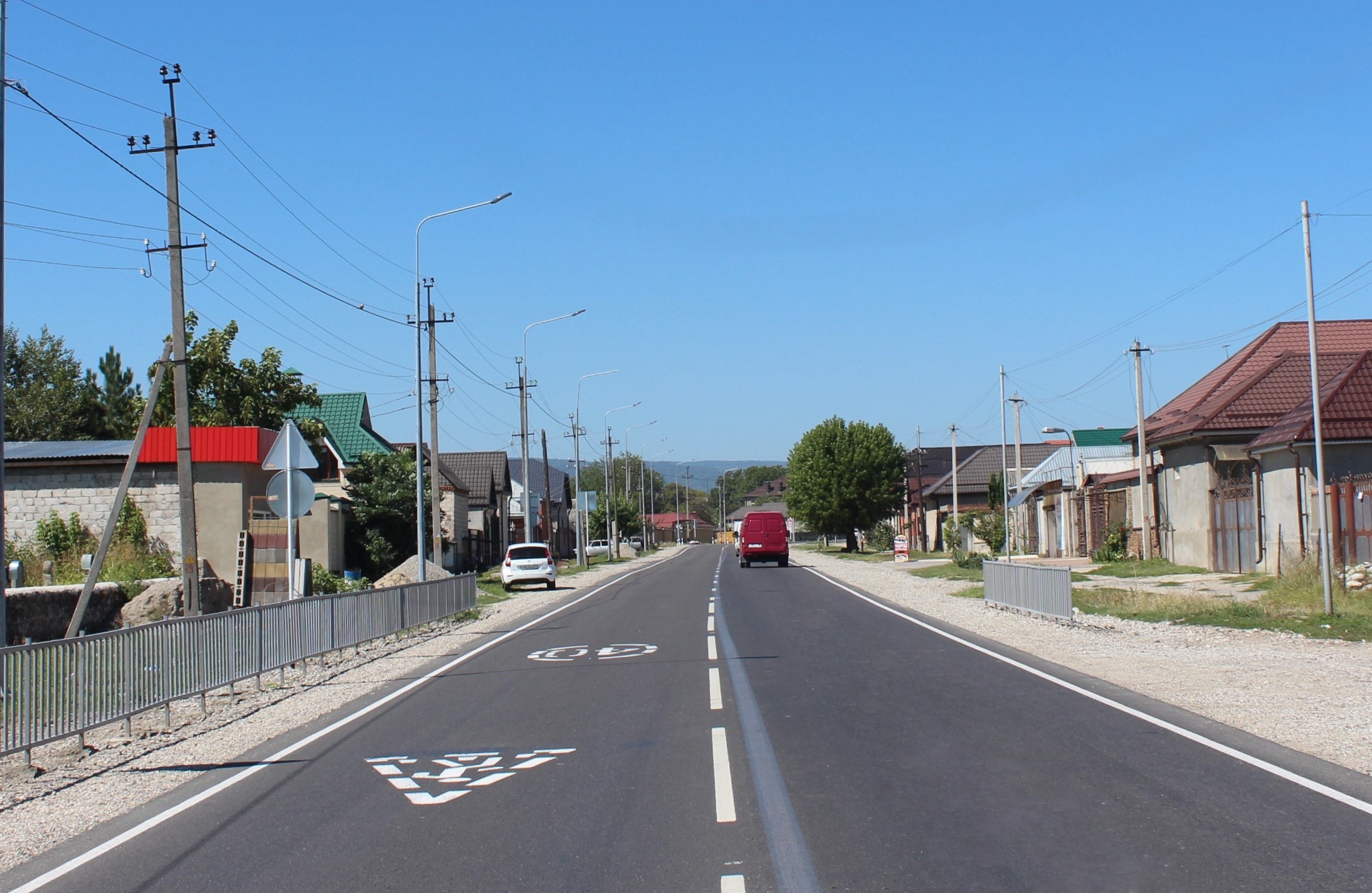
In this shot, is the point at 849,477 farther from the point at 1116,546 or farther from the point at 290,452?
the point at 290,452

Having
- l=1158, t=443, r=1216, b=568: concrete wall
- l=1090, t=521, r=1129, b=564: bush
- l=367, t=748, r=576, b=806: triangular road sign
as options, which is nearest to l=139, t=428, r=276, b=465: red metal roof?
l=367, t=748, r=576, b=806: triangular road sign

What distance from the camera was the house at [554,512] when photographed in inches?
3733

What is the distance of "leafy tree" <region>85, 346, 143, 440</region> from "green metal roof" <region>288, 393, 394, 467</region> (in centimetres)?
1055

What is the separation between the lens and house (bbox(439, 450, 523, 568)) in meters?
66.1

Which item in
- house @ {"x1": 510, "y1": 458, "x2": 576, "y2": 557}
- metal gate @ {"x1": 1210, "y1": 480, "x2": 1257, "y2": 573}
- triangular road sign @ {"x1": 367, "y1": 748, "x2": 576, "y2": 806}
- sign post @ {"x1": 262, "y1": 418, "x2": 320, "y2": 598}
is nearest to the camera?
triangular road sign @ {"x1": 367, "y1": 748, "x2": 576, "y2": 806}

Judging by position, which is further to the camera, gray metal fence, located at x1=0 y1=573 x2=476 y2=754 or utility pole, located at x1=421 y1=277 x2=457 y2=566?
utility pole, located at x1=421 y1=277 x2=457 y2=566

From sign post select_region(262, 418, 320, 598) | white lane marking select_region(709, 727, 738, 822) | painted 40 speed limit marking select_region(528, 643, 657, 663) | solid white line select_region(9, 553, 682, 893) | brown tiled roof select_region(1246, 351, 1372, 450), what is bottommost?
painted 40 speed limit marking select_region(528, 643, 657, 663)

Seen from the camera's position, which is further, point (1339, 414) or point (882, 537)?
point (882, 537)

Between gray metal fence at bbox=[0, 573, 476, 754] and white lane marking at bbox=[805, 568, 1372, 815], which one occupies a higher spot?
gray metal fence at bbox=[0, 573, 476, 754]

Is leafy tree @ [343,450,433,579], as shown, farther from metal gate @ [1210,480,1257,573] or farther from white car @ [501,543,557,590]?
metal gate @ [1210,480,1257,573]

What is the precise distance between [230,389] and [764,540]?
992 inches

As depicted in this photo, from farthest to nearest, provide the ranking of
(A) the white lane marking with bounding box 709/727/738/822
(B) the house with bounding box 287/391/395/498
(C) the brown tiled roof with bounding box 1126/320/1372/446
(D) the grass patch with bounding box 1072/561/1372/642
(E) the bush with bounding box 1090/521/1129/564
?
1. (B) the house with bounding box 287/391/395/498
2. (E) the bush with bounding box 1090/521/1129/564
3. (C) the brown tiled roof with bounding box 1126/320/1372/446
4. (D) the grass patch with bounding box 1072/561/1372/642
5. (A) the white lane marking with bounding box 709/727/738/822

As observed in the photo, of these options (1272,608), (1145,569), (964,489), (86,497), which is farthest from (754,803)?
(964,489)

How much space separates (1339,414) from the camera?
92.2 feet
